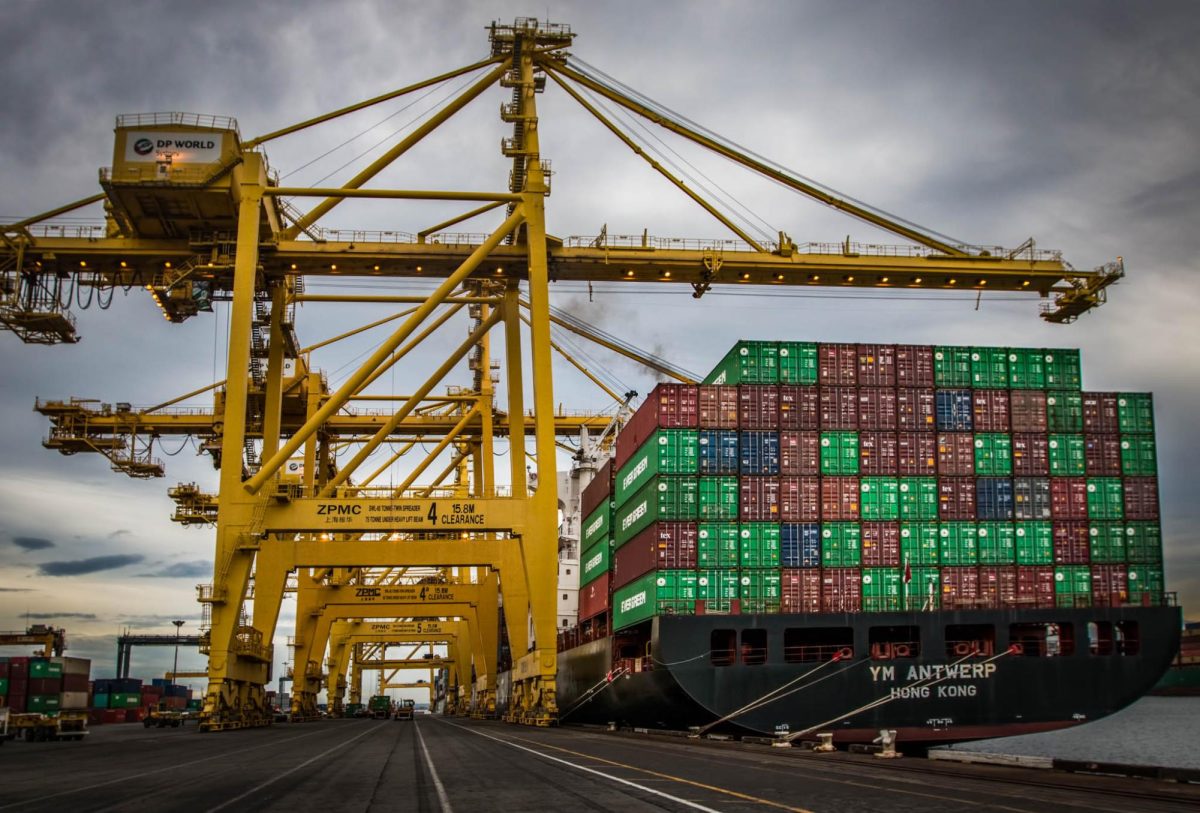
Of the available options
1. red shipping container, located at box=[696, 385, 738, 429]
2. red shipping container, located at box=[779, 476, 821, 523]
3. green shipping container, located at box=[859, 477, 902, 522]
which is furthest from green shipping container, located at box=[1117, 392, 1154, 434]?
red shipping container, located at box=[696, 385, 738, 429]

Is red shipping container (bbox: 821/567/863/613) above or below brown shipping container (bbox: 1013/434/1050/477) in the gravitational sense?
below

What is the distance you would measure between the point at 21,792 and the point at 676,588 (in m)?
21.4

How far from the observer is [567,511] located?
68.0 meters

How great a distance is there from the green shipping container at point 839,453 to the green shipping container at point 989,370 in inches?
199

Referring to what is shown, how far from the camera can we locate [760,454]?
3547 cm

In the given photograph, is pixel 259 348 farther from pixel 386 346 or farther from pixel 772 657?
pixel 772 657

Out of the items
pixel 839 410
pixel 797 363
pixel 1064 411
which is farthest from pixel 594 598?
pixel 1064 411

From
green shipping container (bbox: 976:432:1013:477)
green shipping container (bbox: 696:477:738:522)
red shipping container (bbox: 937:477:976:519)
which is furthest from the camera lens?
green shipping container (bbox: 976:432:1013:477)

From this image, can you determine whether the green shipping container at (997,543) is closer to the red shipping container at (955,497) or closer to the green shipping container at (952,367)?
the red shipping container at (955,497)

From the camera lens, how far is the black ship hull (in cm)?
3225

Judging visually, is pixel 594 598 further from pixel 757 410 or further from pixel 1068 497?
pixel 1068 497

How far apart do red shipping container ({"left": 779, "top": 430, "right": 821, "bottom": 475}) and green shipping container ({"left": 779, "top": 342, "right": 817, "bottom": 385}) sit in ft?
6.88

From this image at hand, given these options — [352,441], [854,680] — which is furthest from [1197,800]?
[352,441]

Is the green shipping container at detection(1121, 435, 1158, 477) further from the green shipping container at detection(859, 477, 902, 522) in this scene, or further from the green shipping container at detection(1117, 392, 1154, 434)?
the green shipping container at detection(859, 477, 902, 522)
